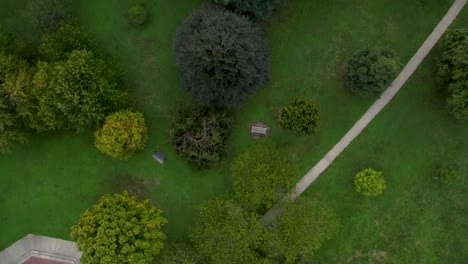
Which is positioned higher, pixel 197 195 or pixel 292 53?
pixel 292 53

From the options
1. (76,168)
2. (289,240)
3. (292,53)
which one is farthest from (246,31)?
(76,168)

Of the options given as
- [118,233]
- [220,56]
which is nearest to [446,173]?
[220,56]

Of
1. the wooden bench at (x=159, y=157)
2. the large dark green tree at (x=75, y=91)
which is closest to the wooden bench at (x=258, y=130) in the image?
the wooden bench at (x=159, y=157)

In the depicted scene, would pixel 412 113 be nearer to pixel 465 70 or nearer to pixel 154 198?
pixel 465 70

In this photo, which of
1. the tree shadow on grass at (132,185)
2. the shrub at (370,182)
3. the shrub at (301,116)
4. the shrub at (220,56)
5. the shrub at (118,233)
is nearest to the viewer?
the shrub at (118,233)

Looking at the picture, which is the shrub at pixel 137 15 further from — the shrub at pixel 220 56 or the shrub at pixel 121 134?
the shrub at pixel 121 134
